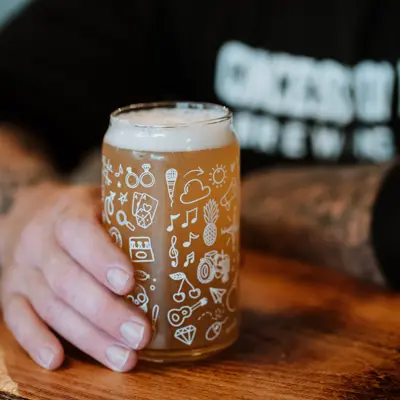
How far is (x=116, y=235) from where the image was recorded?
0.65m

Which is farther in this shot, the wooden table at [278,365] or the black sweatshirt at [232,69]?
the black sweatshirt at [232,69]

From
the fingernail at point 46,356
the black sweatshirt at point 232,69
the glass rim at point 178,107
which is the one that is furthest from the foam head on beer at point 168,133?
the black sweatshirt at point 232,69

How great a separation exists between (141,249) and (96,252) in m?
0.04

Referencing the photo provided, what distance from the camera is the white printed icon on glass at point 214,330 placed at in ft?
2.18

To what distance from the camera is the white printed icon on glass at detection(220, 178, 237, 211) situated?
651mm

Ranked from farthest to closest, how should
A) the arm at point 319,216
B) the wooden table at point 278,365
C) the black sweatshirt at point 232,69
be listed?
the black sweatshirt at point 232,69
the arm at point 319,216
the wooden table at point 278,365

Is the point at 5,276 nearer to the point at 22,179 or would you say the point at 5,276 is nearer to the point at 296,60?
the point at 22,179

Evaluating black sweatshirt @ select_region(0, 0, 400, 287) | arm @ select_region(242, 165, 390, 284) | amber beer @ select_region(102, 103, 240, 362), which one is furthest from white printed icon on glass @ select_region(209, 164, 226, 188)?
black sweatshirt @ select_region(0, 0, 400, 287)

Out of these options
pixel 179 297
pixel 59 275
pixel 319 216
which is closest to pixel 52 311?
pixel 59 275

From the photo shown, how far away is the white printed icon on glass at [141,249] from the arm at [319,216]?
367 millimetres

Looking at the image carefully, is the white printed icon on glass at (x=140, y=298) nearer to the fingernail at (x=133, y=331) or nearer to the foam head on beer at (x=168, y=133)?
the fingernail at (x=133, y=331)

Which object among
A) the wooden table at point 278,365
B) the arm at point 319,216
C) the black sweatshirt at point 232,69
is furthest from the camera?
the black sweatshirt at point 232,69

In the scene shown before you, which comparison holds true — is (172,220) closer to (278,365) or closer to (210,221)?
(210,221)

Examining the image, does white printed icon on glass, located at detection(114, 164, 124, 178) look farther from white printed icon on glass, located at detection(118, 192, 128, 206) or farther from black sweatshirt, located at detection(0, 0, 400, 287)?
black sweatshirt, located at detection(0, 0, 400, 287)
